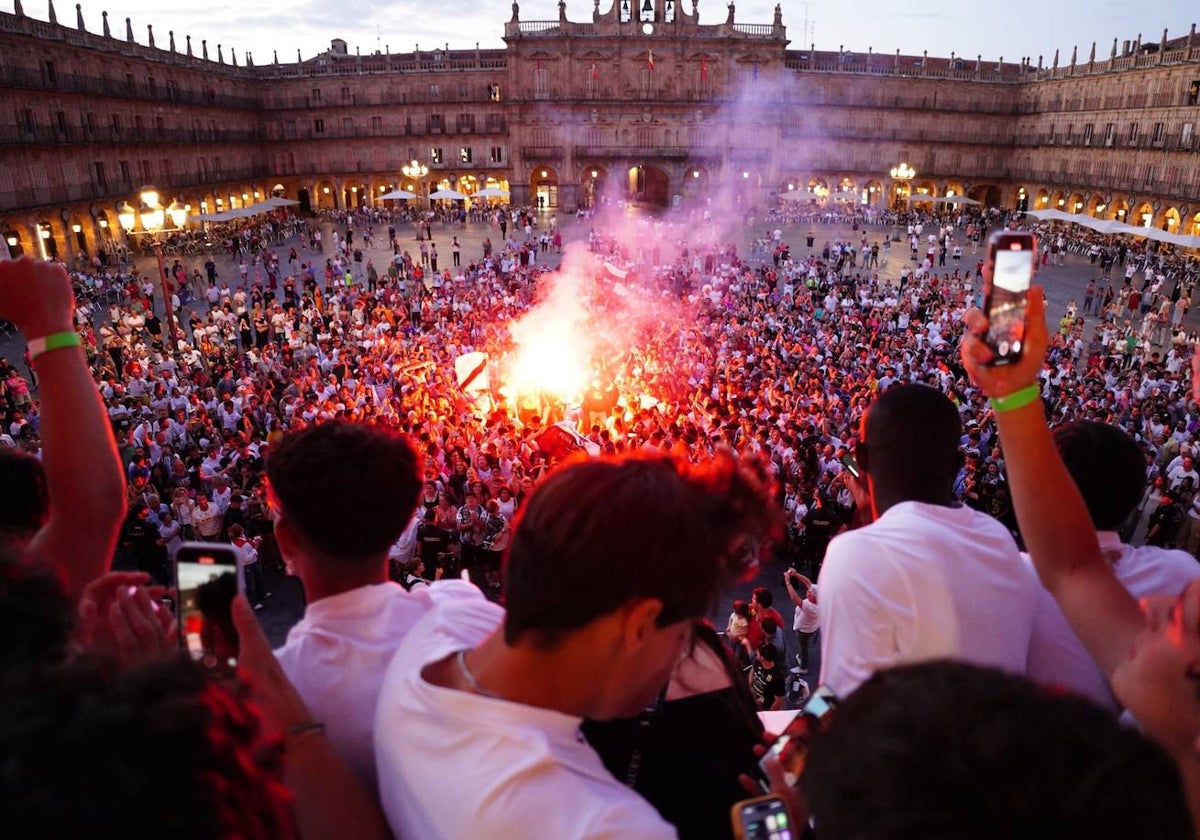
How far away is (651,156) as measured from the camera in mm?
51531

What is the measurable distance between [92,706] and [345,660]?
111 centimetres

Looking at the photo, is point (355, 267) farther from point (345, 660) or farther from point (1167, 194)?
point (1167, 194)

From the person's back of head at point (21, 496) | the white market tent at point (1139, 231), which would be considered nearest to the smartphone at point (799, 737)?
the person's back of head at point (21, 496)

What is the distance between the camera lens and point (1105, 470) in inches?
100

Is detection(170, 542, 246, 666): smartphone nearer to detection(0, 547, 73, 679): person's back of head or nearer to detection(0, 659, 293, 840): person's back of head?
detection(0, 547, 73, 679): person's back of head

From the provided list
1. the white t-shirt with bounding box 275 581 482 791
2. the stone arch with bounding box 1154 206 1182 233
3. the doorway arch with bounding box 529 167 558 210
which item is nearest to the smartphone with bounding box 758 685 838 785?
the white t-shirt with bounding box 275 581 482 791

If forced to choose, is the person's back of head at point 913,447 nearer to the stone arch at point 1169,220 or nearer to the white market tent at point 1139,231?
the white market tent at point 1139,231

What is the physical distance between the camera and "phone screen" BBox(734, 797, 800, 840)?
1604mm

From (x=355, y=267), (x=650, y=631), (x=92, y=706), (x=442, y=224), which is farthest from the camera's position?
(x=442, y=224)

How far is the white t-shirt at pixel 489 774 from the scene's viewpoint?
1.29 meters

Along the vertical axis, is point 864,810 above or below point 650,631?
above

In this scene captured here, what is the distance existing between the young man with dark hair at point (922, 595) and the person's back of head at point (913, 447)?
104 millimetres

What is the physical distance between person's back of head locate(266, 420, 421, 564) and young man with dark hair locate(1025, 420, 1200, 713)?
2.07 metres

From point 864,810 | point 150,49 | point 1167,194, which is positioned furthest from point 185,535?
point 1167,194
